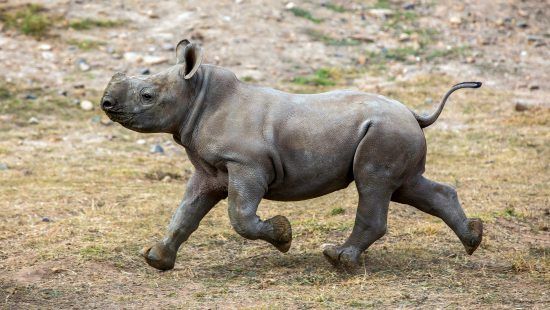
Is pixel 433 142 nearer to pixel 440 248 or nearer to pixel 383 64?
pixel 383 64

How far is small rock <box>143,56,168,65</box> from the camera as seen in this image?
1488 centimetres

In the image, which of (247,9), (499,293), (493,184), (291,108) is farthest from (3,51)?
(499,293)

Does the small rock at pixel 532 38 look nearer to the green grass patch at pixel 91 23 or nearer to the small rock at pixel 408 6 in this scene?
the small rock at pixel 408 6

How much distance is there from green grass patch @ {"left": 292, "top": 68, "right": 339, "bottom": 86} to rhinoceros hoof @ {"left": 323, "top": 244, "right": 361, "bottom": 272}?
7.76 metres

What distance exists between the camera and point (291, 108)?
22.9 ft

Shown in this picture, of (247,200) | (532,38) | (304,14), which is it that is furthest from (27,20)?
(247,200)

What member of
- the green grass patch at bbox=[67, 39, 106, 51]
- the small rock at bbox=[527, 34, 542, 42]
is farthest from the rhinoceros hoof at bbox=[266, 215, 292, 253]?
the small rock at bbox=[527, 34, 542, 42]

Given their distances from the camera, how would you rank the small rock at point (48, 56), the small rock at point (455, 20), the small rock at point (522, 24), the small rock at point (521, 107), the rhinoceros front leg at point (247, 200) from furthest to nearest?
the small rock at point (522, 24)
the small rock at point (455, 20)
the small rock at point (48, 56)
the small rock at point (521, 107)
the rhinoceros front leg at point (247, 200)

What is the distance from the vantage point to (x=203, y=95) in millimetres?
6969

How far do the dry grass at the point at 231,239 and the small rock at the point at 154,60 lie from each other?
7.65 ft

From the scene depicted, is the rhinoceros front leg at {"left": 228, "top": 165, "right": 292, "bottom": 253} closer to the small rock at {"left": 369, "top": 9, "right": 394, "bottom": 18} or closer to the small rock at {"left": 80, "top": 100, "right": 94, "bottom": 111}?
the small rock at {"left": 80, "top": 100, "right": 94, "bottom": 111}

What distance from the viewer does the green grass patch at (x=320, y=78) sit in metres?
14.7

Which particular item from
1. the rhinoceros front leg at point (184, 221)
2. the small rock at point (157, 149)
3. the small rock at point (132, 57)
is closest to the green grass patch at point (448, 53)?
the small rock at point (132, 57)

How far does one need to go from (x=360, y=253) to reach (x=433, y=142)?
567 centimetres
